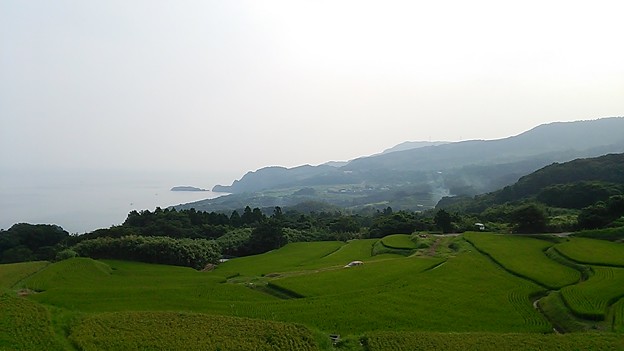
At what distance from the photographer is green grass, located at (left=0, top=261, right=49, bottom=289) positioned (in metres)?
27.7

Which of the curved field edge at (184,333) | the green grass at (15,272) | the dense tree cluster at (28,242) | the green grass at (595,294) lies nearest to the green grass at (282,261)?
the green grass at (15,272)

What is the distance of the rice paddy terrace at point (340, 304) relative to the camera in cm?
1684

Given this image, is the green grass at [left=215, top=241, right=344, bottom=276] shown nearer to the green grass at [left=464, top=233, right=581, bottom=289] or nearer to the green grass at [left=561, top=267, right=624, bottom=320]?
the green grass at [left=464, top=233, right=581, bottom=289]

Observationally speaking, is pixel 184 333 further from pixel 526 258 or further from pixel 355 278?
pixel 526 258

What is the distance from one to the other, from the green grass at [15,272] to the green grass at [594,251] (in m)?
37.9

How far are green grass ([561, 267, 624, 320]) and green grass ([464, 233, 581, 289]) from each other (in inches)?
58.6

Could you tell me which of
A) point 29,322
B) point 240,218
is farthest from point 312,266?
point 240,218

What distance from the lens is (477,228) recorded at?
53156 mm

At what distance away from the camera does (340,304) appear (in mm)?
22453

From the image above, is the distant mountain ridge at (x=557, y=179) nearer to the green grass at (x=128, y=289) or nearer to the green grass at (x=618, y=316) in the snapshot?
the green grass at (x=618, y=316)

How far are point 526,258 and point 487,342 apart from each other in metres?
18.4

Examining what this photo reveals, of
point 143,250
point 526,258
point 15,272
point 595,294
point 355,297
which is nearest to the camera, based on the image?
point 595,294

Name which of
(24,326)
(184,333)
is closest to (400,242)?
(184,333)

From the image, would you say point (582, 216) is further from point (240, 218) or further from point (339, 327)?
point (240, 218)
